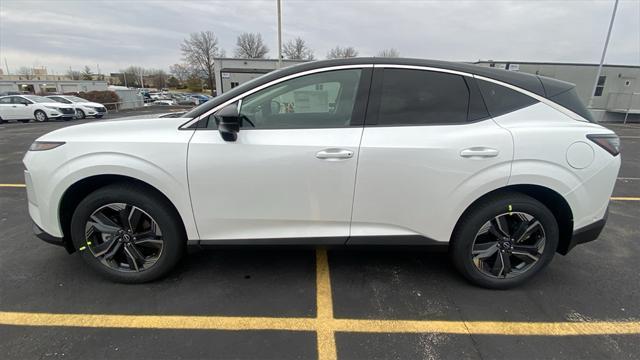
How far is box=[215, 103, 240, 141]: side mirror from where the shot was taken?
7.20ft

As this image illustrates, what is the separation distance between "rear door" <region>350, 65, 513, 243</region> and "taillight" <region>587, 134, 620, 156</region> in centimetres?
66

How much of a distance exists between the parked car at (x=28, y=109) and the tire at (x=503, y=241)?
20.9 m

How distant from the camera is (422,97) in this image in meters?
2.43

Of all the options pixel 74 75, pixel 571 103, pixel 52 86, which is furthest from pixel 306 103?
pixel 74 75

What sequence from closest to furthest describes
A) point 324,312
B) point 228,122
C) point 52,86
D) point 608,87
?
point 228,122 < point 324,312 < point 608,87 < point 52,86

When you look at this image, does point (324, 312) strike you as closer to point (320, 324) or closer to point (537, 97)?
point (320, 324)

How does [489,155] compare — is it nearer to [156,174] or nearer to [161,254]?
[156,174]

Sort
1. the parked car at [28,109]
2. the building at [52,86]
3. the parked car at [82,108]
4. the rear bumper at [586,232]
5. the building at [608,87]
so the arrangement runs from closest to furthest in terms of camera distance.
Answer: the rear bumper at [586,232]
the parked car at [28,109]
the parked car at [82,108]
the building at [608,87]
the building at [52,86]

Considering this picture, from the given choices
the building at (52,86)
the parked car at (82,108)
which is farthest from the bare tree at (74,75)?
the parked car at (82,108)

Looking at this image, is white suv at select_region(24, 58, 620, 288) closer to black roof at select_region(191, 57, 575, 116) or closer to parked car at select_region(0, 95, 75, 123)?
black roof at select_region(191, 57, 575, 116)

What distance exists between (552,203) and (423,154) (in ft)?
3.91

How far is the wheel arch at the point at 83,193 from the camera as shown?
8.01 ft

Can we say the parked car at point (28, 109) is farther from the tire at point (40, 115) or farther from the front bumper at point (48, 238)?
the front bumper at point (48, 238)

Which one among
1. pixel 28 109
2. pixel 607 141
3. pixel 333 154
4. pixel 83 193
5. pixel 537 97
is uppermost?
pixel 537 97
